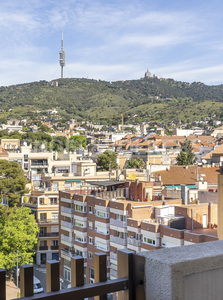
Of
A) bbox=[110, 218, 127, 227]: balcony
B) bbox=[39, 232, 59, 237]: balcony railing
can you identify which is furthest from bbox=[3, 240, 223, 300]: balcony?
bbox=[39, 232, 59, 237]: balcony railing

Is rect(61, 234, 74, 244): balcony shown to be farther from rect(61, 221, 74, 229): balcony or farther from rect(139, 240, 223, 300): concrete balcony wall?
rect(139, 240, 223, 300): concrete balcony wall

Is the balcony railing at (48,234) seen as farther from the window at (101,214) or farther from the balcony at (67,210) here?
the window at (101,214)

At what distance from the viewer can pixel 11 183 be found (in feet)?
94.2

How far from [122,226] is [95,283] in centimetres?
1828

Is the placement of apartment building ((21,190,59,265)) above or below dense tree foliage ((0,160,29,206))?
below

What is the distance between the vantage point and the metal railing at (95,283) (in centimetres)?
172

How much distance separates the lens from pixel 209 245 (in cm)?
207

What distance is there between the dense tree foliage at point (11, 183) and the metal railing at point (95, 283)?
1080 inches

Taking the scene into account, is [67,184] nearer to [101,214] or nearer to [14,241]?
[14,241]

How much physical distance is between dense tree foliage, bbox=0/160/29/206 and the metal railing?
90.0 ft

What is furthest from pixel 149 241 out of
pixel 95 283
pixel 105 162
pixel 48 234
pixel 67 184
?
pixel 105 162

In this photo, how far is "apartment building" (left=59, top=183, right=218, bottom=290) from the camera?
16969 mm

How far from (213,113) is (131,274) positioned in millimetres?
145532

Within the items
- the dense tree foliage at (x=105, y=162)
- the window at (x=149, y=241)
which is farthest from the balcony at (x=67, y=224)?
the dense tree foliage at (x=105, y=162)
